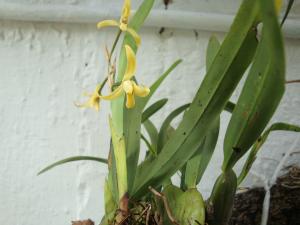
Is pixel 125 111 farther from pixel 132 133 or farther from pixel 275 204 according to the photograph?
pixel 275 204

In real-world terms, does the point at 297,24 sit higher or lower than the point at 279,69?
higher

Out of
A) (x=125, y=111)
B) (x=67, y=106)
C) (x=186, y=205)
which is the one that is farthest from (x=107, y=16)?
(x=186, y=205)

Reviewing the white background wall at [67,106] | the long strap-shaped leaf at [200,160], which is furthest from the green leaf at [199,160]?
the white background wall at [67,106]

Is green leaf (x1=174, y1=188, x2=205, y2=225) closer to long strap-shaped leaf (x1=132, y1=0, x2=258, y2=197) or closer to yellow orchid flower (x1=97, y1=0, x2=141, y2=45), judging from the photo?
long strap-shaped leaf (x1=132, y1=0, x2=258, y2=197)

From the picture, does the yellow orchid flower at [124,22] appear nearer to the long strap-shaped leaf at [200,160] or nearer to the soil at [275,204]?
the long strap-shaped leaf at [200,160]

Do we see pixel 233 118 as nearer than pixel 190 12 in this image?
Yes

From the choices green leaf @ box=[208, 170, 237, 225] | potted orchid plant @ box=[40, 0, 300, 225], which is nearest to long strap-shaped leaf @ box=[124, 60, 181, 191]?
potted orchid plant @ box=[40, 0, 300, 225]

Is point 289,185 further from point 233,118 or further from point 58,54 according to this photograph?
point 58,54

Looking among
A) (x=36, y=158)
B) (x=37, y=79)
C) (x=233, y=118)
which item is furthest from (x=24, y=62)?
(x=233, y=118)
